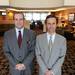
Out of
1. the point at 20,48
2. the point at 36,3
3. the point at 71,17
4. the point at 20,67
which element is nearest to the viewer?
the point at 20,67

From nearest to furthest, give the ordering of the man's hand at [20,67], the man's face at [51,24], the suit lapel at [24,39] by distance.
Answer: the man's face at [51,24] < the man's hand at [20,67] < the suit lapel at [24,39]

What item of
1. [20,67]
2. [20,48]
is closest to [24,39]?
[20,48]

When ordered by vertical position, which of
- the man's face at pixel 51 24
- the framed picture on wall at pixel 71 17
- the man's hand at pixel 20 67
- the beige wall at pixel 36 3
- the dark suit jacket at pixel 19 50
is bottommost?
the framed picture on wall at pixel 71 17

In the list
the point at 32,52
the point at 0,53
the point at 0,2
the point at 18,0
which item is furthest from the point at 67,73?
the point at 18,0

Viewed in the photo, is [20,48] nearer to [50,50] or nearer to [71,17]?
[50,50]

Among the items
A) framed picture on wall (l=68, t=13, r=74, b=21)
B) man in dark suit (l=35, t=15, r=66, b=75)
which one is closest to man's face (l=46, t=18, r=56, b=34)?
man in dark suit (l=35, t=15, r=66, b=75)

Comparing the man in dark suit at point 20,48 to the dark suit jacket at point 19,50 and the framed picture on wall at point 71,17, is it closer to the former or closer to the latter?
the dark suit jacket at point 19,50

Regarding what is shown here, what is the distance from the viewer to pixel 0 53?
393 inches

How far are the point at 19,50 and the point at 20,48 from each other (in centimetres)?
3

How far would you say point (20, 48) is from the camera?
10.6 ft

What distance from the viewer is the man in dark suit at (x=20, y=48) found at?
3.19m

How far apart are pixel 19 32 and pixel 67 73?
3.75 meters


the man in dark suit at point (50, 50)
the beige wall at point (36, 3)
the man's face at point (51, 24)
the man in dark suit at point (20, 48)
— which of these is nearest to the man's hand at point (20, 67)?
the man in dark suit at point (20, 48)

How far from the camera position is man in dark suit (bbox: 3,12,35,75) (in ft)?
10.5
